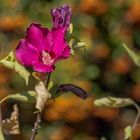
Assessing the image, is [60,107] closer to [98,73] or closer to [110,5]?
[98,73]

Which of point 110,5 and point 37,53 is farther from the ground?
point 37,53

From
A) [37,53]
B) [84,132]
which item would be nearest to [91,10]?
[84,132]

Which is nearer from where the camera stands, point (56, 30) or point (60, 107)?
point (56, 30)

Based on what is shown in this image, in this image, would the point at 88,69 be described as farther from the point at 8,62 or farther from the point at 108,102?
the point at 8,62

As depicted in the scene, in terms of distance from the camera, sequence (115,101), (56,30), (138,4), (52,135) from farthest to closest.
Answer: (138,4) → (52,135) → (115,101) → (56,30)

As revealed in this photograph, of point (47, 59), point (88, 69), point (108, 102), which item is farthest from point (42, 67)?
point (88, 69)

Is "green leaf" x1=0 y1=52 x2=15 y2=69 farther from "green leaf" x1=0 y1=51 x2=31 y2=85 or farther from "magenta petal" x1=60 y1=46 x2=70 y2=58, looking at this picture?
"magenta petal" x1=60 y1=46 x2=70 y2=58

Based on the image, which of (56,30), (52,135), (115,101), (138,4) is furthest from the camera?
(138,4)
